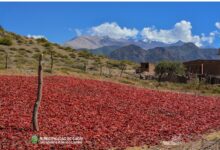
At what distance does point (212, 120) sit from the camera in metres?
19.5

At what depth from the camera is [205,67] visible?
53844 mm

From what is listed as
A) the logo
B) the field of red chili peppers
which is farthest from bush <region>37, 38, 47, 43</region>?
the logo

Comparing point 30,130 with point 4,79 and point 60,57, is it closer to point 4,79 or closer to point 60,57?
point 4,79

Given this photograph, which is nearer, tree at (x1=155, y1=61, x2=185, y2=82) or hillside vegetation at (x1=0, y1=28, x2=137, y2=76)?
hillside vegetation at (x1=0, y1=28, x2=137, y2=76)

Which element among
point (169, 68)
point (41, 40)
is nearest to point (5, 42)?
point (41, 40)

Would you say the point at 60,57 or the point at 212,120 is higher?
the point at 60,57

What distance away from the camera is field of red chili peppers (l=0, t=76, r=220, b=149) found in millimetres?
14047

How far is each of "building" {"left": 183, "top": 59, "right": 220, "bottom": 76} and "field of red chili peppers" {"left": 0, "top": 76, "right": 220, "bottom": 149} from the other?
2566 cm

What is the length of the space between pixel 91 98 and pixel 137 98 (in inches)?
118

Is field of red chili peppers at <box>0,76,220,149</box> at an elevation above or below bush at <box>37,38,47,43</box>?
below

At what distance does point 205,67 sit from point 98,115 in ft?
125

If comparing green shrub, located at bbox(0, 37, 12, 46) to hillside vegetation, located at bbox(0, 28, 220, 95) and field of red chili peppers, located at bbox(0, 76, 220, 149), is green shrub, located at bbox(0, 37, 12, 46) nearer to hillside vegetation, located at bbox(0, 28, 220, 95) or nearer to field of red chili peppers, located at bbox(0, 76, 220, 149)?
hillside vegetation, located at bbox(0, 28, 220, 95)

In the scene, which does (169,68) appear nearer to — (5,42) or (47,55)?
(47,55)

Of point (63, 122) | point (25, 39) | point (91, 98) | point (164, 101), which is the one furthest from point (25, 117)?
point (25, 39)
